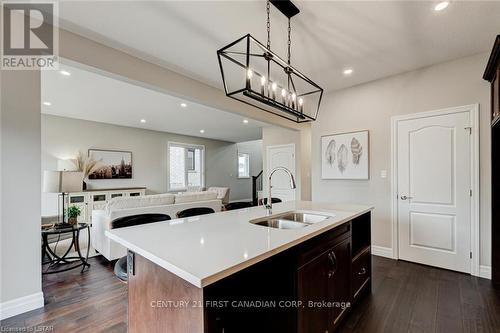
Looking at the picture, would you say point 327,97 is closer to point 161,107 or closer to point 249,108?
point 249,108

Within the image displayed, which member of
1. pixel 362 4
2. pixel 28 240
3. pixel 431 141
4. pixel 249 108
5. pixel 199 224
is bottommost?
pixel 28 240

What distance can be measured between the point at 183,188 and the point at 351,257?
7255 millimetres

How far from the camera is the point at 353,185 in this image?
158 inches

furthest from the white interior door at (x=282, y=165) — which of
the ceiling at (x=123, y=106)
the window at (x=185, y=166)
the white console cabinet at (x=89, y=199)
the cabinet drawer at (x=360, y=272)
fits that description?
the white console cabinet at (x=89, y=199)

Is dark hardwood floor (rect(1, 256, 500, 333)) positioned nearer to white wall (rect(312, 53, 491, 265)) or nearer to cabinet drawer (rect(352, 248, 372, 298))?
cabinet drawer (rect(352, 248, 372, 298))

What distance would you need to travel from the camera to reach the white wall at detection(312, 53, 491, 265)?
2924mm

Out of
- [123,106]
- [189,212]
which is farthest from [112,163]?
[189,212]

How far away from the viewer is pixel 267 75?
2889 millimetres

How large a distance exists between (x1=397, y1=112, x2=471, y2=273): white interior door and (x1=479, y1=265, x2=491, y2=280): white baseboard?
111 millimetres

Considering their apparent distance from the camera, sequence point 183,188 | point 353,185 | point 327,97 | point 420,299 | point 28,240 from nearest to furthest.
A: point 28,240, point 420,299, point 353,185, point 327,97, point 183,188

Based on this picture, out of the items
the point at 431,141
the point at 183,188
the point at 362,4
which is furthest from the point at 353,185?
the point at 183,188

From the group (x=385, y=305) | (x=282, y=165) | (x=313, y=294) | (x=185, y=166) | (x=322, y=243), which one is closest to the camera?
(x=313, y=294)

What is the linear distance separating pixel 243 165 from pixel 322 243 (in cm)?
965

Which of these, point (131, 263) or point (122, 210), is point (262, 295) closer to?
point (131, 263)
